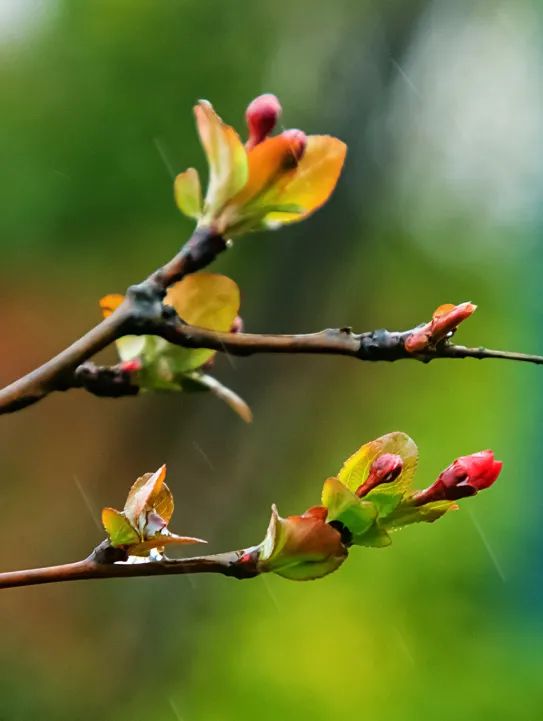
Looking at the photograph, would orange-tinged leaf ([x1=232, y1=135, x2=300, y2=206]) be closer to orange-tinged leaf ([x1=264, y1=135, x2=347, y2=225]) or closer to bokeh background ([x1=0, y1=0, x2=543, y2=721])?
orange-tinged leaf ([x1=264, y1=135, x2=347, y2=225])

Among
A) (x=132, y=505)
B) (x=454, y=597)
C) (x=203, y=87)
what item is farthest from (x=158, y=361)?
(x=203, y=87)

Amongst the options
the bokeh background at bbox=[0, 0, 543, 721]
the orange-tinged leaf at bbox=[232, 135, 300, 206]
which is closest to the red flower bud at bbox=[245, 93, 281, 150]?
the orange-tinged leaf at bbox=[232, 135, 300, 206]

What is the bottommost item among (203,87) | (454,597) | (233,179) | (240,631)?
(454,597)

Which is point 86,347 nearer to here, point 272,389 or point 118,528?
point 118,528

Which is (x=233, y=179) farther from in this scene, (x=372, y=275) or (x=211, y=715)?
(x=372, y=275)

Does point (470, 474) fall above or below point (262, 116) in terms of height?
below

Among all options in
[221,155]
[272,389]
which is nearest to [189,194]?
[221,155]

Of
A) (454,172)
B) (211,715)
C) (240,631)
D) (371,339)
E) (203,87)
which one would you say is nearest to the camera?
(371,339)
